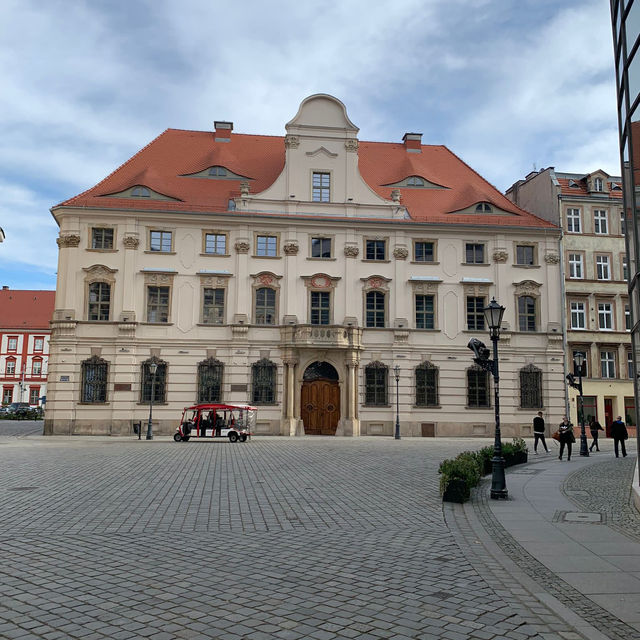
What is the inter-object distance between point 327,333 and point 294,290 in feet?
11.1

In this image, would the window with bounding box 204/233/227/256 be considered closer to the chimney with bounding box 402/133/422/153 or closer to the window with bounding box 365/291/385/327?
the window with bounding box 365/291/385/327

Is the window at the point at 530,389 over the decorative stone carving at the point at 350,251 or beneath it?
beneath

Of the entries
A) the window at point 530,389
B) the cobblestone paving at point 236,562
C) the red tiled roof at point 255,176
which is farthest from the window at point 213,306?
the cobblestone paving at point 236,562

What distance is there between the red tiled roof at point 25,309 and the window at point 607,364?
250 feet

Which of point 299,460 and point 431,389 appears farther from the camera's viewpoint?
point 431,389

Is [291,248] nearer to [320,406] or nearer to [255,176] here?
[255,176]

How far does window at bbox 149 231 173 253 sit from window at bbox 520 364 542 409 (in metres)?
22.3

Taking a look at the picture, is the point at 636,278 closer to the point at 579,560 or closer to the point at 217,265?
the point at 579,560

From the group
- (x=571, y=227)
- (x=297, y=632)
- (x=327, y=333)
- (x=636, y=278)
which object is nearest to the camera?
(x=297, y=632)

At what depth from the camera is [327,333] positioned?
Answer: 121 ft

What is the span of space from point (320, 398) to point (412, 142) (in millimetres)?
21071

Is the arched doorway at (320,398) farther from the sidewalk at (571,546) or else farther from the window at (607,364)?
the sidewalk at (571,546)

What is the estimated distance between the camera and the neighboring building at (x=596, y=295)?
4278cm

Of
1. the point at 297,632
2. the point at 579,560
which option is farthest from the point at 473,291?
the point at 297,632
